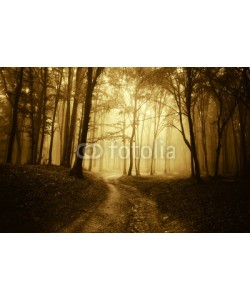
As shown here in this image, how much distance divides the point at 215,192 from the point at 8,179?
6.94 meters

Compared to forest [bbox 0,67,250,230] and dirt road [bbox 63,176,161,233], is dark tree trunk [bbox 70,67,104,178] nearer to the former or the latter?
forest [bbox 0,67,250,230]

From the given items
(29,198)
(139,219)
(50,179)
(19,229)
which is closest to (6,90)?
(50,179)

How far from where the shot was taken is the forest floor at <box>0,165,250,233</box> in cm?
587

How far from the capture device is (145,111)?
720 inches

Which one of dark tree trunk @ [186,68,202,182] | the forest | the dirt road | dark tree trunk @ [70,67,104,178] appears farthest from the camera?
dark tree trunk @ [186,68,202,182]

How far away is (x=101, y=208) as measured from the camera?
24.0ft

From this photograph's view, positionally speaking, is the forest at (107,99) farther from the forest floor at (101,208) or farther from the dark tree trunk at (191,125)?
the forest floor at (101,208)

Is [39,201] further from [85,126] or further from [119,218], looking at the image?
[85,126]

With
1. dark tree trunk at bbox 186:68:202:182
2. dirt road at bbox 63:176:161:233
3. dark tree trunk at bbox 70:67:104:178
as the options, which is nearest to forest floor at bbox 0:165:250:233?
dirt road at bbox 63:176:161:233

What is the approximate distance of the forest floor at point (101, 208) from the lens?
5.87m

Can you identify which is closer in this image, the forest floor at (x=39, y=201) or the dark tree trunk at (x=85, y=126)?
the forest floor at (x=39, y=201)

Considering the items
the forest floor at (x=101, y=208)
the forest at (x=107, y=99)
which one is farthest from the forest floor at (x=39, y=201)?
the forest at (x=107, y=99)
